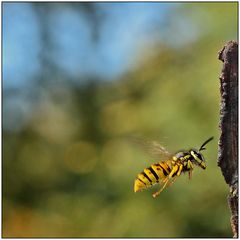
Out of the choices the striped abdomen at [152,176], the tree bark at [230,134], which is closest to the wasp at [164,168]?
the striped abdomen at [152,176]

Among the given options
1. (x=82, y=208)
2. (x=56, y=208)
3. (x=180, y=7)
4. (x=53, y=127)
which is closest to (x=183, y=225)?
(x=82, y=208)

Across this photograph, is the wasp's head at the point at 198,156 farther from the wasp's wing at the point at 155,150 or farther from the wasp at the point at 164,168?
the wasp's wing at the point at 155,150

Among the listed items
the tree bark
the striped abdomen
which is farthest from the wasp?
the tree bark

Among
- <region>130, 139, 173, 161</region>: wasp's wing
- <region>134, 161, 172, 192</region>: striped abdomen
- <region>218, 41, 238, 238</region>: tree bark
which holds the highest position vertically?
<region>130, 139, 173, 161</region>: wasp's wing

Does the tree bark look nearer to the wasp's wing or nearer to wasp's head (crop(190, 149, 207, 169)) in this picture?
wasp's head (crop(190, 149, 207, 169))

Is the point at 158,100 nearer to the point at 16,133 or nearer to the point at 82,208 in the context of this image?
the point at 82,208

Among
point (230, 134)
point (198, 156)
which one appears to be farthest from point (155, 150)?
point (230, 134)

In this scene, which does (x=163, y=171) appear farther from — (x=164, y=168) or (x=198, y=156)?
(x=198, y=156)
